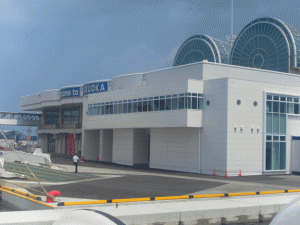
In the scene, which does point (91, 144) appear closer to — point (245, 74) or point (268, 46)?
point (245, 74)

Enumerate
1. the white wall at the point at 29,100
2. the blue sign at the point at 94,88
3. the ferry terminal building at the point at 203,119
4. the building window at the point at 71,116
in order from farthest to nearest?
1. the white wall at the point at 29,100
2. the building window at the point at 71,116
3. the blue sign at the point at 94,88
4. the ferry terminal building at the point at 203,119

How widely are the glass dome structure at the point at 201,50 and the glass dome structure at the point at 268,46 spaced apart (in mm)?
5442

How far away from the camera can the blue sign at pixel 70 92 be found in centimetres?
5409

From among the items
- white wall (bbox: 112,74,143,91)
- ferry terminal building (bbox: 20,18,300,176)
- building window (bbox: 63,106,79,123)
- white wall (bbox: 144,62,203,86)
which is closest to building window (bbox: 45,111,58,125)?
building window (bbox: 63,106,79,123)

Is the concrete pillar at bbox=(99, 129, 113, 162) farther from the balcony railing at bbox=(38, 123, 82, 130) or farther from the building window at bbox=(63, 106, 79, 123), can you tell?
the building window at bbox=(63, 106, 79, 123)

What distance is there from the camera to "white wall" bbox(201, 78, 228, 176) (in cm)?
2972

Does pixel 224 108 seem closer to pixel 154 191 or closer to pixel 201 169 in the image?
pixel 201 169

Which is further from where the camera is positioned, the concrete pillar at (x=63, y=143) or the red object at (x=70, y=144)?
the concrete pillar at (x=63, y=143)

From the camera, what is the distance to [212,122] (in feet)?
101

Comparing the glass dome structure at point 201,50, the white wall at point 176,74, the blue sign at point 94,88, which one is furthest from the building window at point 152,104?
the glass dome structure at point 201,50

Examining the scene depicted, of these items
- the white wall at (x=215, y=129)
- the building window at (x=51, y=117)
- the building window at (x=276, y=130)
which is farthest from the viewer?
the building window at (x=51, y=117)

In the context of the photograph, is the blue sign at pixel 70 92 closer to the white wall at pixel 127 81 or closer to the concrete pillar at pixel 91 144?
the concrete pillar at pixel 91 144

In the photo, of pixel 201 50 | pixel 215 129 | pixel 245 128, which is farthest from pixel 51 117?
pixel 245 128

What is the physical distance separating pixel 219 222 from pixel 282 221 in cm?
921
